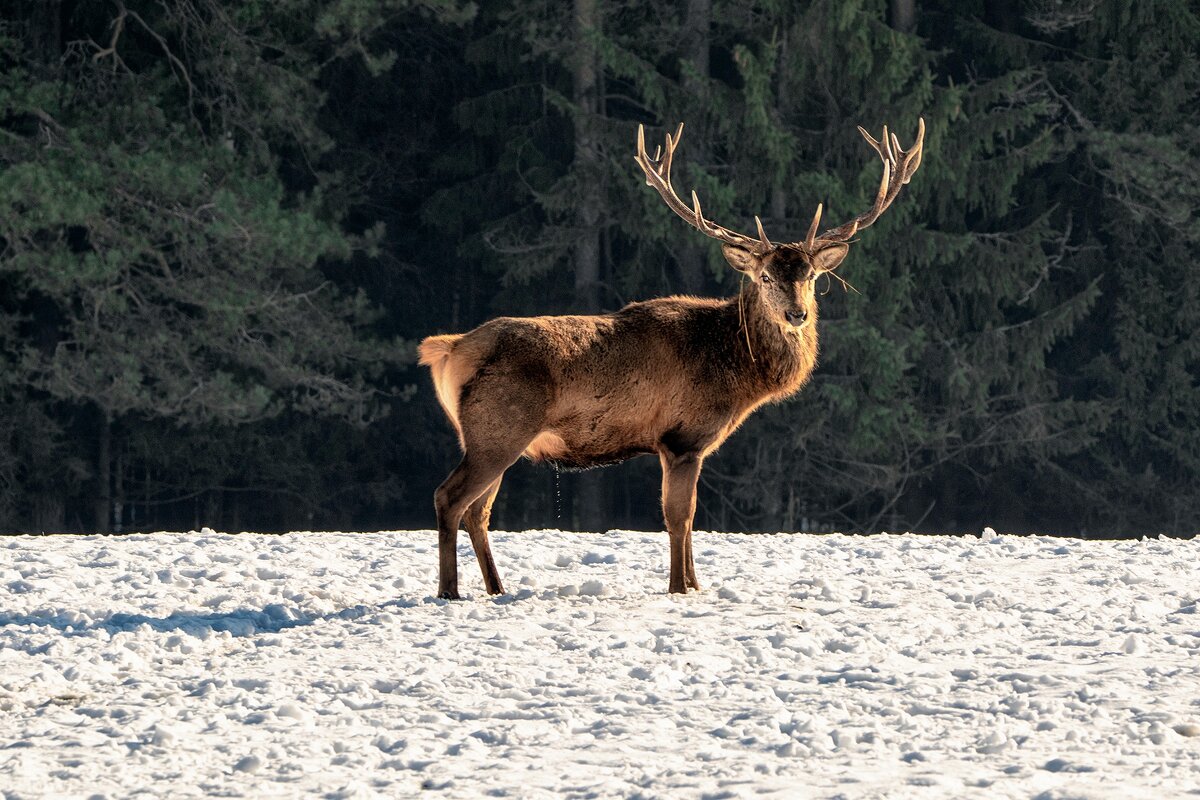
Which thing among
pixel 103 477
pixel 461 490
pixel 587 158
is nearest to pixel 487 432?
pixel 461 490

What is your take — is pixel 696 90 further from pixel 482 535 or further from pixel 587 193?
pixel 482 535

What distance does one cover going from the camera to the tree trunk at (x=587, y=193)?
26906mm

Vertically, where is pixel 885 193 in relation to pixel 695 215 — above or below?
above

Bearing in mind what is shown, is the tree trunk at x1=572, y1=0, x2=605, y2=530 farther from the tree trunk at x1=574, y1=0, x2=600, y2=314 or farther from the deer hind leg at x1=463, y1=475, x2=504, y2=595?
the deer hind leg at x1=463, y1=475, x2=504, y2=595

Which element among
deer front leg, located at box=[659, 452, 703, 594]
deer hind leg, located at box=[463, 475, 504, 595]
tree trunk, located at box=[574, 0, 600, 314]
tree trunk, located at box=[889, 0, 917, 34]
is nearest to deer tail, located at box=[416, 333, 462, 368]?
deer hind leg, located at box=[463, 475, 504, 595]

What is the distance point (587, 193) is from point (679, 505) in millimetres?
16932

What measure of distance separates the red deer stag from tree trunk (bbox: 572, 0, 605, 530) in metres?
15.9

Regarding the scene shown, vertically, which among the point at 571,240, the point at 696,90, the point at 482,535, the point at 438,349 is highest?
the point at 696,90

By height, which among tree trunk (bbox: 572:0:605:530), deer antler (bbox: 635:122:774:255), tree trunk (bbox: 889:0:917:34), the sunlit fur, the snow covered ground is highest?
tree trunk (bbox: 889:0:917:34)

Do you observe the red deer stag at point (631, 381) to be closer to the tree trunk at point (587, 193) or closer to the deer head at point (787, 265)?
the deer head at point (787, 265)

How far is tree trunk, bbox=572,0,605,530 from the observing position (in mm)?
26906

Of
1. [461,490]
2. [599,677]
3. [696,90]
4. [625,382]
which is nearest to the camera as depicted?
[599,677]

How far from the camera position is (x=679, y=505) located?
10719mm

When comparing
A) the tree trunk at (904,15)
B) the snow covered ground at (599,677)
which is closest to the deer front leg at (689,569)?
the snow covered ground at (599,677)
